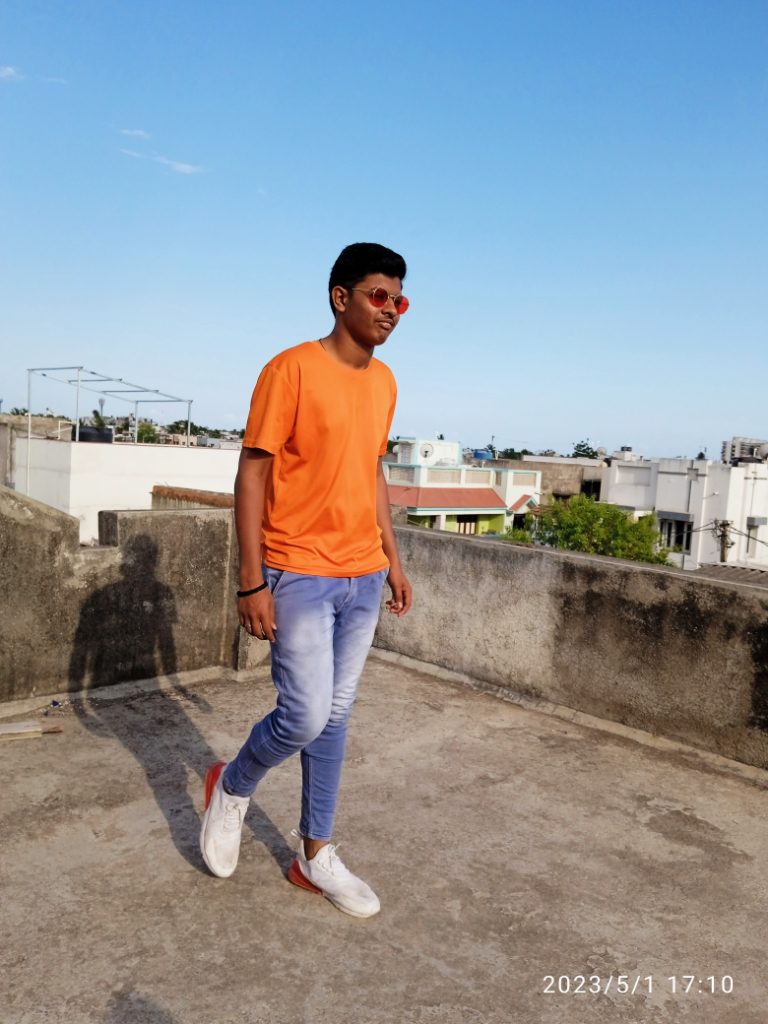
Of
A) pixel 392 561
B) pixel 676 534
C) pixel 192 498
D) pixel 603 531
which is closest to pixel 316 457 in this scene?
pixel 392 561

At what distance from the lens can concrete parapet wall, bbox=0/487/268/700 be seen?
3855 millimetres

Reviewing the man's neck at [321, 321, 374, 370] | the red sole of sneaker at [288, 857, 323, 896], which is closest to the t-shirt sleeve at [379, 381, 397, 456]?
the man's neck at [321, 321, 374, 370]

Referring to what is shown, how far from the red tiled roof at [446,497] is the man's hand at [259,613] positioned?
3933cm

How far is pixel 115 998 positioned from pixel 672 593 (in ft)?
9.17

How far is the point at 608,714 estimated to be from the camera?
3998 millimetres

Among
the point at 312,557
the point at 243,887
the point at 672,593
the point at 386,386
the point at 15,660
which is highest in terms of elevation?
the point at 386,386

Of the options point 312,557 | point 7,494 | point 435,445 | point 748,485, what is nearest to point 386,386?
point 312,557

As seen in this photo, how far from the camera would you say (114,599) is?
13.8 feet

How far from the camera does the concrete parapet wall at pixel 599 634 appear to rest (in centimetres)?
357

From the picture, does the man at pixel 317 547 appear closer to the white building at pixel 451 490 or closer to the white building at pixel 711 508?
the white building at pixel 711 508

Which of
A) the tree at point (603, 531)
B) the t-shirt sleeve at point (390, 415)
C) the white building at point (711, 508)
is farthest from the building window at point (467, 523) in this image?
the t-shirt sleeve at point (390, 415)

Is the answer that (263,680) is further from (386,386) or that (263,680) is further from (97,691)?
(386,386)

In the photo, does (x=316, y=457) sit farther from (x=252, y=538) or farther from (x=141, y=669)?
(x=141, y=669)

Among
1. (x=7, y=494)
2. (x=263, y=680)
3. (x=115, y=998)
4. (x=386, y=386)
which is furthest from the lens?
(x=263, y=680)
